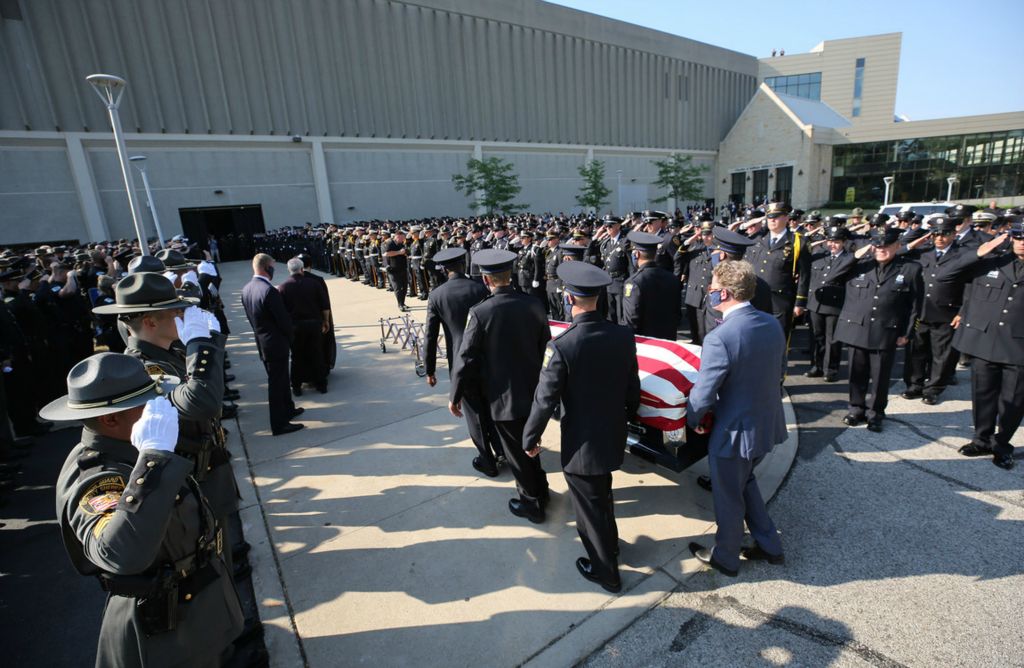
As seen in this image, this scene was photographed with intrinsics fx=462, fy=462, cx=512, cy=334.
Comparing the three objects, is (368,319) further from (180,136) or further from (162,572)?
(180,136)

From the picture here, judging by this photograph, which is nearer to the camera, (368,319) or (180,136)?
(368,319)

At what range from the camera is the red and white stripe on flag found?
3.35 m

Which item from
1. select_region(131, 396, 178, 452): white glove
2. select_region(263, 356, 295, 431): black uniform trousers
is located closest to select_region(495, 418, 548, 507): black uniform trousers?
select_region(131, 396, 178, 452): white glove

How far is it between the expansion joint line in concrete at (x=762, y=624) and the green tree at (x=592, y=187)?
120ft

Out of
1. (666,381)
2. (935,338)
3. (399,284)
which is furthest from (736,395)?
(399,284)

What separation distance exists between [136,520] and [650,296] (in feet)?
15.9

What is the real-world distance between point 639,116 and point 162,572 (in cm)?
4693

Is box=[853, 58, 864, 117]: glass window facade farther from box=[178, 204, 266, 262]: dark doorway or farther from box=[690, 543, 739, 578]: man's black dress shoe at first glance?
box=[690, 543, 739, 578]: man's black dress shoe

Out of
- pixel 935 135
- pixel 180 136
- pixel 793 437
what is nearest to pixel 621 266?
pixel 793 437

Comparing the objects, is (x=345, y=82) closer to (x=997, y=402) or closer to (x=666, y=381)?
(x=666, y=381)

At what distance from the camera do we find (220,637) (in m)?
1.92

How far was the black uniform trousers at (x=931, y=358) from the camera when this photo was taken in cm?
534

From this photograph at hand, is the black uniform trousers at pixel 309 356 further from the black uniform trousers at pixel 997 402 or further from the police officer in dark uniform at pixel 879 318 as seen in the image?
the black uniform trousers at pixel 997 402

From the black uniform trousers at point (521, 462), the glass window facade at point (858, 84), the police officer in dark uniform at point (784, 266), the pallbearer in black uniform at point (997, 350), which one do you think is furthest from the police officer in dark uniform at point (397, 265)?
the glass window facade at point (858, 84)
